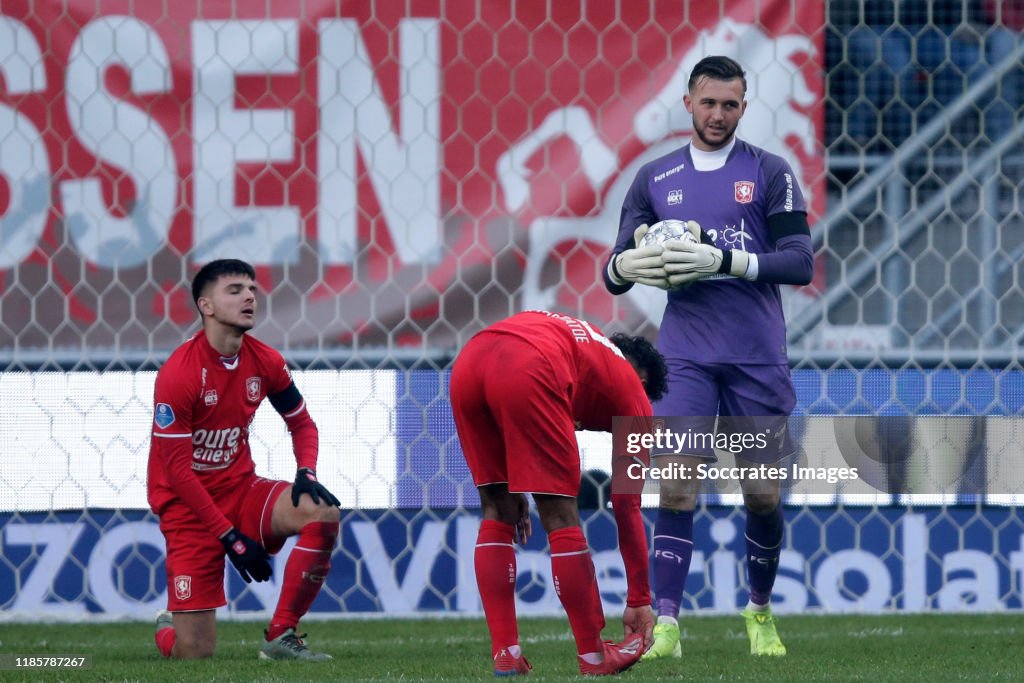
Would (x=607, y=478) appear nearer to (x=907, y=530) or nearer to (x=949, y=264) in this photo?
(x=907, y=530)

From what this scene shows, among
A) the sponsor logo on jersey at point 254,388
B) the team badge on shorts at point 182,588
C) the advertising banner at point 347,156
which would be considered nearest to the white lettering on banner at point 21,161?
the advertising banner at point 347,156

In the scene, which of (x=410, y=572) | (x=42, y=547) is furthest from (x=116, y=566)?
(x=410, y=572)

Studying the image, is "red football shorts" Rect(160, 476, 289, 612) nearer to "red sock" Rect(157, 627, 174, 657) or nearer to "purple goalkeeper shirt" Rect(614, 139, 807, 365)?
"red sock" Rect(157, 627, 174, 657)

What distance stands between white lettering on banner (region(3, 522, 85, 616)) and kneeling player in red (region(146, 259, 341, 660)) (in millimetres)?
740

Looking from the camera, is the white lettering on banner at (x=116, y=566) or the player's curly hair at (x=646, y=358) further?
the white lettering on banner at (x=116, y=566)

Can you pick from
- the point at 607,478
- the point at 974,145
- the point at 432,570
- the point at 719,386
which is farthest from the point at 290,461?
the point at 974,145

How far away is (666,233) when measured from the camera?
424cm

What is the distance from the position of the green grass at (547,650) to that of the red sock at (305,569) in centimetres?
17

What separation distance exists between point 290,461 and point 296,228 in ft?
2.51

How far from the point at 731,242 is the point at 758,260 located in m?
0.16

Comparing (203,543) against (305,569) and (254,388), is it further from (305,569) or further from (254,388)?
(254,388)

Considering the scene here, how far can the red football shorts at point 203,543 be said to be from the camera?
454 centimetres

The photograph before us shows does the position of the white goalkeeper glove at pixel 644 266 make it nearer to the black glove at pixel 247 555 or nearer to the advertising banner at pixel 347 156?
the advertising banner at pixel 347 156

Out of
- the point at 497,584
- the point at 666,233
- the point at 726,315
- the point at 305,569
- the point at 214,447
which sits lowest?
the point at 305,569
